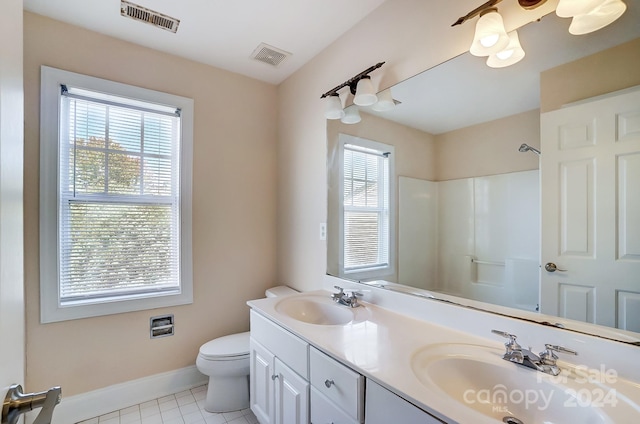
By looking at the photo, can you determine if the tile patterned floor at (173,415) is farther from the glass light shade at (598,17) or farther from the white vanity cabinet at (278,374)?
the glass light shade at (598,17)

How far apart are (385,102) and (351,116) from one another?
28cm

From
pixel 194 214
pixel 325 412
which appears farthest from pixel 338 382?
pixel 194 214

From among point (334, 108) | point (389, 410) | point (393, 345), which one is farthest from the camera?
point (334, 108)

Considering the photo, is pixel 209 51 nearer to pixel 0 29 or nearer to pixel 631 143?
pixel 0 29

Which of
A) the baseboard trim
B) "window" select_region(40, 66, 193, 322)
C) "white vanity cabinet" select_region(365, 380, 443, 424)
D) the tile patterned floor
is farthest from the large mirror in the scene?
the baseboard trim

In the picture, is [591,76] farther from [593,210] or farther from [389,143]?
[389,143]

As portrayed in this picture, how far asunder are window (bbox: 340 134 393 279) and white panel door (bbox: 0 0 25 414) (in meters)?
1.50

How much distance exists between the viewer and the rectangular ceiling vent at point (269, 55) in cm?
204

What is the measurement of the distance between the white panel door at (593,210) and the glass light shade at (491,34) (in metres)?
0.33

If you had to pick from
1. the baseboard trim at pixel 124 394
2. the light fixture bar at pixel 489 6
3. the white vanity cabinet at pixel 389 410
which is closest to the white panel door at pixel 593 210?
the light fixture bar at pixel 489 6

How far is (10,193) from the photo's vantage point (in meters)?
0.55

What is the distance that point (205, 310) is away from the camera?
2242 millimetres

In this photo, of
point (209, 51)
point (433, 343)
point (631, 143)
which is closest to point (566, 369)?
point (433, 343)

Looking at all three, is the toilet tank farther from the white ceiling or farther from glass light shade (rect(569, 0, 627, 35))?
glass light shade (rect(569, 0, 627, 35))
